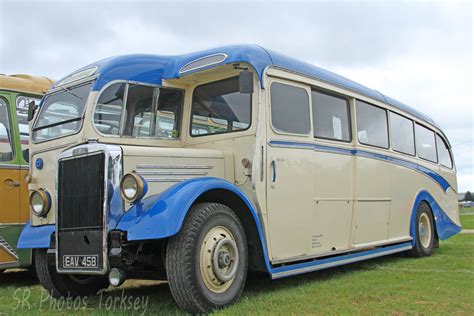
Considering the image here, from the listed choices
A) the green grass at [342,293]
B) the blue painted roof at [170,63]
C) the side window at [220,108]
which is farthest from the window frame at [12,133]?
the side window at [220,108]

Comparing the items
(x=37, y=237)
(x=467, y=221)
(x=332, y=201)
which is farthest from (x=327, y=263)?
(x=467, y=221)

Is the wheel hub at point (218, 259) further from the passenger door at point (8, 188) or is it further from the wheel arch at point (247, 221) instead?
the passenger door at point (8, 188)

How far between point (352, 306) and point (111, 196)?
263cm

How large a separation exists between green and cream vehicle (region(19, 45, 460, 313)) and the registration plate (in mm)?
14

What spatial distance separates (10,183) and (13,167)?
25cm

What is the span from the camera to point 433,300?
5371 mm

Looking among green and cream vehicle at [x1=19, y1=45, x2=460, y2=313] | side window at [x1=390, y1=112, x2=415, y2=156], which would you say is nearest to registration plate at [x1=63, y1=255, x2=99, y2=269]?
green and cream vehicle at [x1=19, y1=45, x2=460, y2=313]

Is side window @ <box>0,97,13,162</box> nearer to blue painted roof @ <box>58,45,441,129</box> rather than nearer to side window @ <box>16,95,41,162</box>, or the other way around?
side window @ <box>16,95,41,162</box>

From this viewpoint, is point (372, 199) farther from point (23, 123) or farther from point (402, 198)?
point (23, 123)

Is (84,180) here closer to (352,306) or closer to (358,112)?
(352,306)

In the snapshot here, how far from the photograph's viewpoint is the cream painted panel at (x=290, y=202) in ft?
19.2

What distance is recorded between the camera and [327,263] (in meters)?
6.73

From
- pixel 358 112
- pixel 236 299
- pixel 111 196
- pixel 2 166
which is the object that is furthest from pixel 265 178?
pixel 2 166

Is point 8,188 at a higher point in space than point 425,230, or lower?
higher
